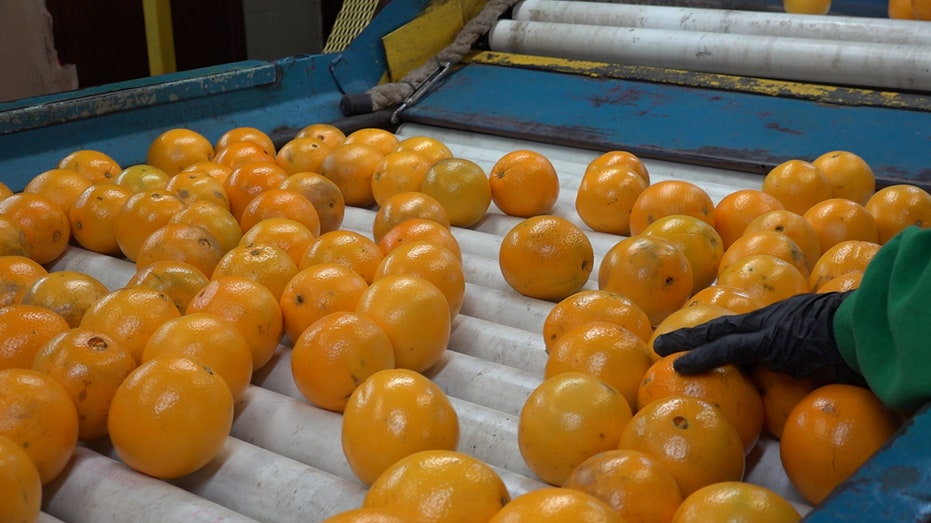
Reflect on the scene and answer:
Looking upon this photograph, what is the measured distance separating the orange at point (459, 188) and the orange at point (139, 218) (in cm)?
71

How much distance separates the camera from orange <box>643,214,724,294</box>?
2295 mm

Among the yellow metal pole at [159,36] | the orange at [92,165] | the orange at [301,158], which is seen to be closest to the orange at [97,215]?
the orange at [92,165]

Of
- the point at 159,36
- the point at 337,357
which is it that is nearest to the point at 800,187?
the point at 337,357

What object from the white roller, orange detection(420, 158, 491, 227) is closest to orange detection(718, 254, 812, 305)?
orange detection(420, 158, 491, 227)

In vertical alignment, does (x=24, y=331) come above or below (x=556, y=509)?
below

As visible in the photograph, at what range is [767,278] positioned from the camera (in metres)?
2.06

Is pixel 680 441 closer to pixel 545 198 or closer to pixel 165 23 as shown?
pixel 545 198

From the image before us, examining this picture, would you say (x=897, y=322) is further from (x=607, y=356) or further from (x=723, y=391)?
(x=607, y=356)

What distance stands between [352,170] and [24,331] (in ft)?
4.17

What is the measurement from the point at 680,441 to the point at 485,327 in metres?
0.77

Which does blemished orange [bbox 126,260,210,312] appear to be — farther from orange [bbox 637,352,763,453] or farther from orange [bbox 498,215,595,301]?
orange [bbox 637,352,763,453]

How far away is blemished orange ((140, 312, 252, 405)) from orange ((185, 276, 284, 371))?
0.07 m

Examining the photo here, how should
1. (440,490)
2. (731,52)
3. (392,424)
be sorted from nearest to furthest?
(440,490), (392,424), (731,52)

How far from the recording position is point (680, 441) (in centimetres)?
150
